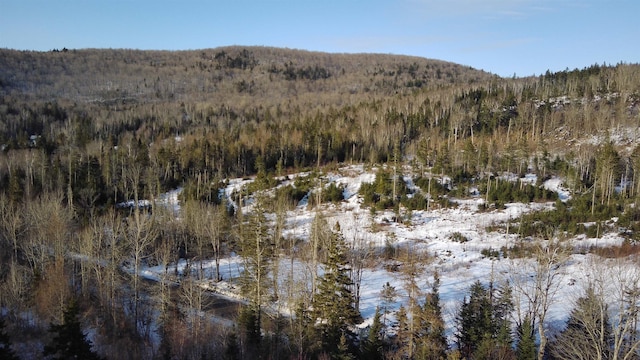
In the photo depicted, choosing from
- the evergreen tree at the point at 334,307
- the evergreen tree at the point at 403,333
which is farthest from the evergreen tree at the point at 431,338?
the evergreen tree at the point at 334,307

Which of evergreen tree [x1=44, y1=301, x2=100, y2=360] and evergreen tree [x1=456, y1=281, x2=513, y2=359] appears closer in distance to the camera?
evergreen tree [x1=44, y1=301, x2=100, y2=360]

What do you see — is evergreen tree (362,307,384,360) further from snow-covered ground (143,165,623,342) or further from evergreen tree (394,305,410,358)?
snow-covered ground (143,165,623,342)

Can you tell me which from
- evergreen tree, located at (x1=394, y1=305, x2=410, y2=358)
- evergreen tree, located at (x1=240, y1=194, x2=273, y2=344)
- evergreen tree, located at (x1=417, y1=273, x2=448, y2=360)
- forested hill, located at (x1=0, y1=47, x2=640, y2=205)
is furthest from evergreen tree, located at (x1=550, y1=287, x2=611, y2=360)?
forested hill, located at (x1=0, y1=47, x2=640, y2=205)

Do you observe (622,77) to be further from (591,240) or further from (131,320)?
(131,320)

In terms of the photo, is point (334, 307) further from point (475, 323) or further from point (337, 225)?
point (475, 323)

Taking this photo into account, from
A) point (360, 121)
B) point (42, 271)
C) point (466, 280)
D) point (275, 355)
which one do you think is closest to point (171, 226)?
point (42, 271)

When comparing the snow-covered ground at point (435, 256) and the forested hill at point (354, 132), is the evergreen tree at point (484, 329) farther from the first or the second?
the forested hill at point (354, 132)

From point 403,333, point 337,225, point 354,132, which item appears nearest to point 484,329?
point 403,333
